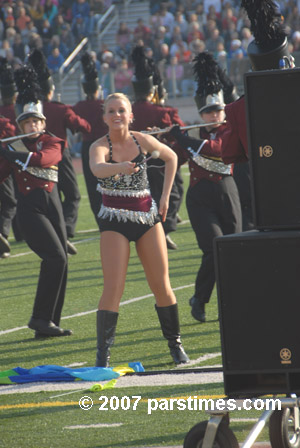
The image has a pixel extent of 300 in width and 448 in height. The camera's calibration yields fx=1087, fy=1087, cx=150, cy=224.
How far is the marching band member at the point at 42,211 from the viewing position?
7.86m

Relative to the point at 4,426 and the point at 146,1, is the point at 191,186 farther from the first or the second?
the point at 146,1

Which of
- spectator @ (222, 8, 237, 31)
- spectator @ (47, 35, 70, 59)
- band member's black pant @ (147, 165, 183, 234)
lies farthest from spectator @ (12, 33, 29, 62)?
band member's black pant @ (147, 165, 183, 234)

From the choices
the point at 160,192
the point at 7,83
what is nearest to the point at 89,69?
the point at 7,83

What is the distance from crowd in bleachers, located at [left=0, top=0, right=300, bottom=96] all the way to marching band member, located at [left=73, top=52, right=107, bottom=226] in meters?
8.31

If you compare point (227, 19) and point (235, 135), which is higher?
point (227, 19)

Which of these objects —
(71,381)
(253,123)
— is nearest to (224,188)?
(71,381)

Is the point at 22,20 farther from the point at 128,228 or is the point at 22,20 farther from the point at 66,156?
the point at 128,228

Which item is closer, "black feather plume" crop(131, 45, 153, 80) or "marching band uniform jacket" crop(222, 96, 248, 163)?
"marching band uniform jacket" crop(222, 96, 248, 163)

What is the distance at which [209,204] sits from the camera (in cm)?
811

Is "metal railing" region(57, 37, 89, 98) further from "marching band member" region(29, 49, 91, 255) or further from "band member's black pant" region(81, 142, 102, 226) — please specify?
"marching band member" region(29, 49, 91, 255)

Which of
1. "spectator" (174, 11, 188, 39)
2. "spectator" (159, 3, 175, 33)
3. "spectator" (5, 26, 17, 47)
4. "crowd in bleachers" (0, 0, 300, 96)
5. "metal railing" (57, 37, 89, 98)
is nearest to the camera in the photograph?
"crowd in bleachers" (0, 0, 300, 96)

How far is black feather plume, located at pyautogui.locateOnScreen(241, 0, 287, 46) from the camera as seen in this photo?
15.6 ft

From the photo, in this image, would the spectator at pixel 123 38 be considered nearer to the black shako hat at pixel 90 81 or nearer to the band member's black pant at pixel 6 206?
the black shako hat at pixel 90 81

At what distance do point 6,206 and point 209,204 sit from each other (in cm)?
554
